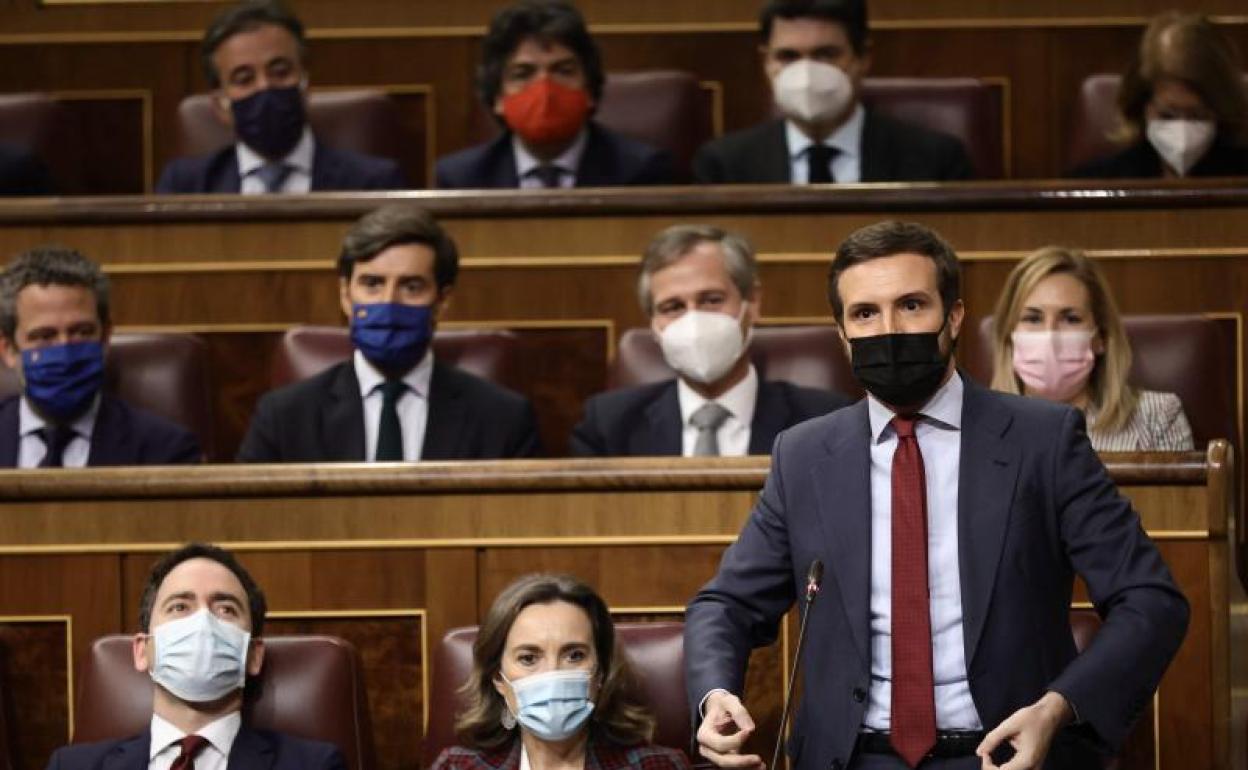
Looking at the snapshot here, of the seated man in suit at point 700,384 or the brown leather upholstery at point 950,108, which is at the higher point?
the brown leather upholstery at point 950,108

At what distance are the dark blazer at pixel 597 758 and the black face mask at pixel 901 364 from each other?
40 centimetres

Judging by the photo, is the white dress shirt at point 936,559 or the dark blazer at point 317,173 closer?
the white dress shirt at point 936,559

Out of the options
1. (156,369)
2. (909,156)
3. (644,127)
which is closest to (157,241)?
(156,369)

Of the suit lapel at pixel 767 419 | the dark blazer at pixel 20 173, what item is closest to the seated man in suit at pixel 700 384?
the suit lapel at pixel 767 419

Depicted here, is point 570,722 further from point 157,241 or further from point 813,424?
point 157,241

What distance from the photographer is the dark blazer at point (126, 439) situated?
245cm

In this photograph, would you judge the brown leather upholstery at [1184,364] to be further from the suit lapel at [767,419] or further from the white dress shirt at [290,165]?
the white dress shirt at [290,165]

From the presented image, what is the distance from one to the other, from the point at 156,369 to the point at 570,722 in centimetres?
95

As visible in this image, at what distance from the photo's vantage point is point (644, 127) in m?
3.13

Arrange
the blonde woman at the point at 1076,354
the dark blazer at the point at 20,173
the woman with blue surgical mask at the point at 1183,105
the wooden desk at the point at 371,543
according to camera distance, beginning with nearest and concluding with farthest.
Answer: the wooden desk at the point at 371,543, the blonde woman at the point at 1076,354, the woman with blue surgical mask at the point at 1183,105, the dark blazer at the point at 20,173

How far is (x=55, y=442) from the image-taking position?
8.11 feet

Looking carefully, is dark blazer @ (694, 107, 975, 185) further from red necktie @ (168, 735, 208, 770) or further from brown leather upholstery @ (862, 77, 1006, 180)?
red necktie @ (168, 735, 208, 770)

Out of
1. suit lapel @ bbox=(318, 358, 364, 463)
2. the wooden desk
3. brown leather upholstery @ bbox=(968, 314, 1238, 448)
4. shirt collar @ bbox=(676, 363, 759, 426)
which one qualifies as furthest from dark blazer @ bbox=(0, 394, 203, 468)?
brown leather upholstery @ bbox=(968, 314, 1238, 448)

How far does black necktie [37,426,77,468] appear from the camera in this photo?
2.46m
